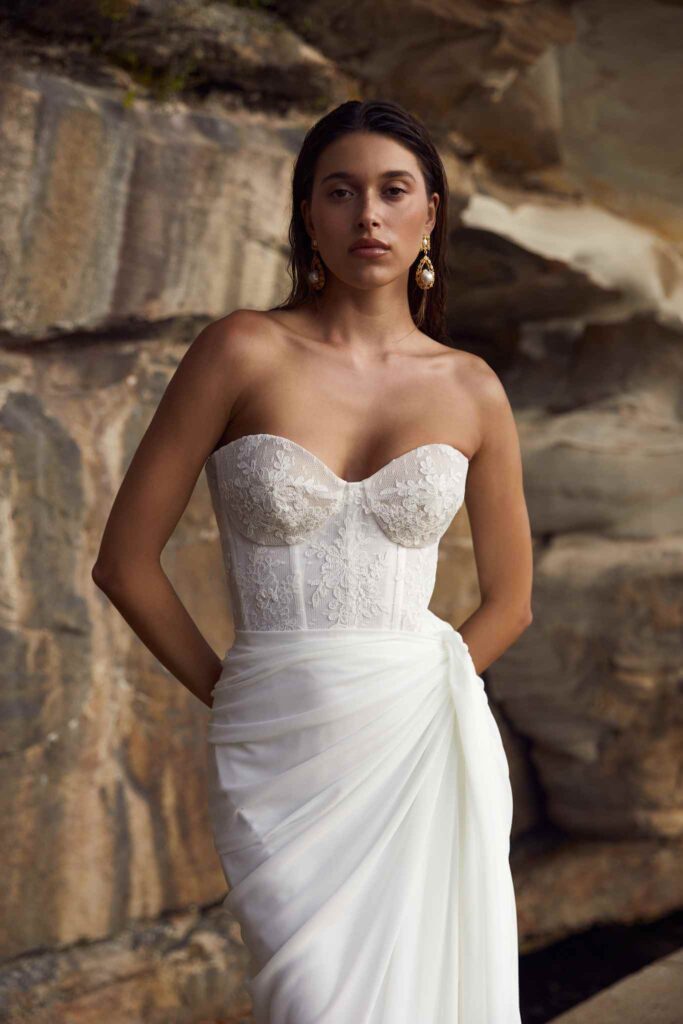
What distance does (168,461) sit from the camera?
7.75 feet

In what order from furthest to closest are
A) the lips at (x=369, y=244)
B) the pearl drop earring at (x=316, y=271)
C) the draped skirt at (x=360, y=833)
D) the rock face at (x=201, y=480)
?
the rock face at (x=201, y=480), the pearl drop earring at (x=316, y=271), the lips at (x=369, y=244), the draped skirt at (x=360, y=833)

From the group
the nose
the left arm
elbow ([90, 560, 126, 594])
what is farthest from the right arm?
the left arm

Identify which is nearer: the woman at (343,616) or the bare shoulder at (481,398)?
the woman at (343,616)

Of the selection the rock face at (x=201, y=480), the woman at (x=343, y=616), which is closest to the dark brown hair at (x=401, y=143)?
the woman at (x=343, y=616)

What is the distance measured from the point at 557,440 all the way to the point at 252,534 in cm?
353

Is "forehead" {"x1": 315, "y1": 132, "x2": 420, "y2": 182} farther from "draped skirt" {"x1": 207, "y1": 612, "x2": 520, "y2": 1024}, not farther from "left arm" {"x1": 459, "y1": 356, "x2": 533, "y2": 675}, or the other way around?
"draped skirt" {"x1": 207, "y1": 612, "x2": 520, "y2": 1024}

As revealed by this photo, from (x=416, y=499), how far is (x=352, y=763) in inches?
20.1

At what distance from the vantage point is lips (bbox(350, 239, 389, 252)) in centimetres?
238

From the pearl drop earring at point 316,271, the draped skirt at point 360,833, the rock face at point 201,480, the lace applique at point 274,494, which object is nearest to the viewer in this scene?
the draped skirt at point 360,833

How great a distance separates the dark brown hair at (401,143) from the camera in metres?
2.44

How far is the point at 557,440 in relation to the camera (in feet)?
18.6

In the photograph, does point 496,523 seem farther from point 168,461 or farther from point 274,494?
point 168,461

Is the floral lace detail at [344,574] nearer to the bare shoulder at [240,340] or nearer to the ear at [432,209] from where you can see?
the bare shoulder at [240,340]

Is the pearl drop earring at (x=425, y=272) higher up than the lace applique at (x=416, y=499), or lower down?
higher up
